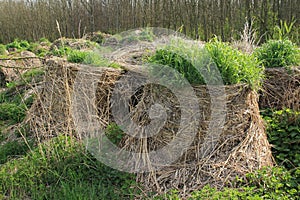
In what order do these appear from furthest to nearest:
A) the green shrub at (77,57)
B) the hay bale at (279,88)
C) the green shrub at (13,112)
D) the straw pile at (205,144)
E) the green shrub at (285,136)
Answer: the green shrub at (13,112), the green shrub at (77,57), the hay bale at (279,88), the green shrub at (285,136), the straw pile at (205,144)

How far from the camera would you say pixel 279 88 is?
12.6 feet

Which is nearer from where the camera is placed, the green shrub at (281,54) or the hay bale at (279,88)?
the hay bale at (279,88)

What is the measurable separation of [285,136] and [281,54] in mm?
1109

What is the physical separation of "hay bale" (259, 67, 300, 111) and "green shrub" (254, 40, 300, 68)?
0.39 feet

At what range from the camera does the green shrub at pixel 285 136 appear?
3.19 m

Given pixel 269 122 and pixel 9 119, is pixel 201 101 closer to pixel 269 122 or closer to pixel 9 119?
pixel 269 122

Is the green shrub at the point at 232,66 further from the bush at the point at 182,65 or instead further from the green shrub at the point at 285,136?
the green shrub at the point at 285,136

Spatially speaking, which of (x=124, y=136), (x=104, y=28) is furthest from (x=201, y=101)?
(x=104, y=28)

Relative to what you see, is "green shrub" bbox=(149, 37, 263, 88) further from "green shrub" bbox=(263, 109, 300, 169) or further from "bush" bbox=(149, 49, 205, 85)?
"green shrub" bbox=(263, 109, 300, 169)

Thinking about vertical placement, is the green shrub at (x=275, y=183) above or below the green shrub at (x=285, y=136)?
below

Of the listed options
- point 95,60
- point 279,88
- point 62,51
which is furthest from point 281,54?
point 62,51

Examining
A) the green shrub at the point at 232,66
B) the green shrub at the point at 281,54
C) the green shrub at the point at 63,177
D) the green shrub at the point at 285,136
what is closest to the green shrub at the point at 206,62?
the green shrub at the point at 232,66

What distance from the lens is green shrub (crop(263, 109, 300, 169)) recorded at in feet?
10.5

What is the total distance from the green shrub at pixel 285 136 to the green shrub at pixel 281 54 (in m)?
0.72
